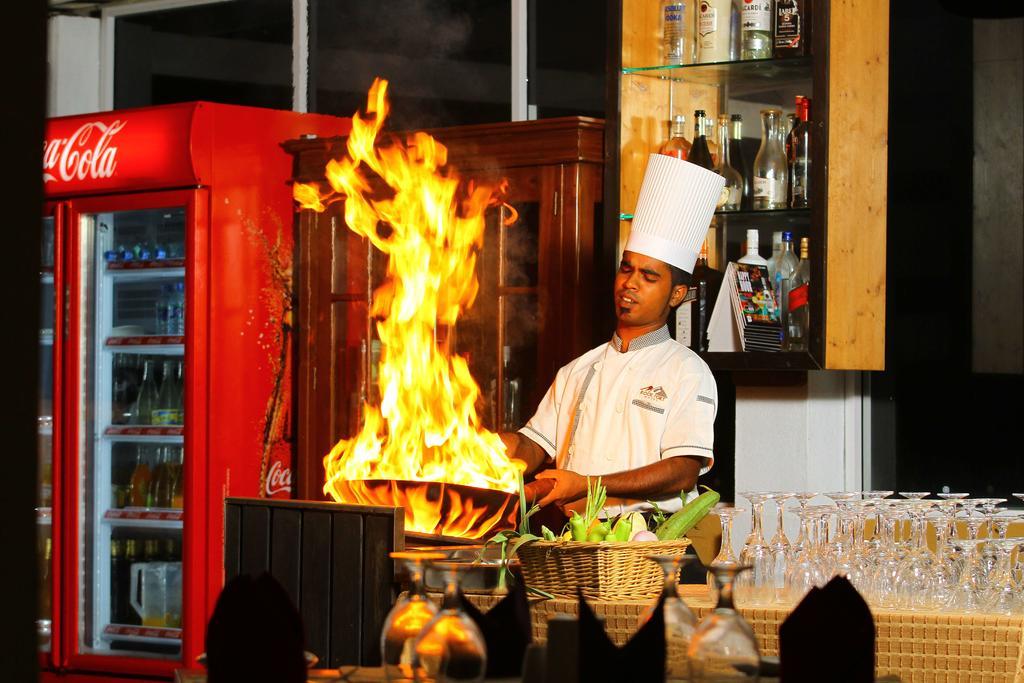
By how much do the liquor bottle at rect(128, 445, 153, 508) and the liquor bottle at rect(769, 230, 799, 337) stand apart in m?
2.80

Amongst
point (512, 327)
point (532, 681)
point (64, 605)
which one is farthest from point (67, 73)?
point (532, 681)

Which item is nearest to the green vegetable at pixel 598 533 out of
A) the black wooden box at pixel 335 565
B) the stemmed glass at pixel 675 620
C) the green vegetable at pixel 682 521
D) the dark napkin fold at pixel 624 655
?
the green vegetable at pixel 682 521

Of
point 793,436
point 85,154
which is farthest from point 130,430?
point 793,436

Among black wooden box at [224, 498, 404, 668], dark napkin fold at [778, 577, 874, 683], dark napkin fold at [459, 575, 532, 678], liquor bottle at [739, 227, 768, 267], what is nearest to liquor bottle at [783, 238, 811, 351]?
liquor bottle at [739, 227, 768, 267]

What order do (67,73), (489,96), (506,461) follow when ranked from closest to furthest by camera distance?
(506,461), (489,96), (67,73)

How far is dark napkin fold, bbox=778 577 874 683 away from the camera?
1769 mm

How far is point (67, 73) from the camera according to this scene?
6.84 m

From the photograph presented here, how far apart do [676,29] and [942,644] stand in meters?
2.60

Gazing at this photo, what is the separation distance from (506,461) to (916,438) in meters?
1.68

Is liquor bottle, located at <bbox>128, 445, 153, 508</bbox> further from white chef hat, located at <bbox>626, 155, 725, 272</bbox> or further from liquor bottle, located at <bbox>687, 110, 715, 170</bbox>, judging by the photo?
liquor bottle, located at <bbox>687, 110, 715, 170</bbox>

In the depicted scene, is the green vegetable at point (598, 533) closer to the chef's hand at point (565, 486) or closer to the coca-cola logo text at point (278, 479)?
the chef's hand at point (565, 486)

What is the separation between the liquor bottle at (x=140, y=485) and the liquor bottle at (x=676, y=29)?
278 cm

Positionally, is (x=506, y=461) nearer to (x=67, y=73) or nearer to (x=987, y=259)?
(x=987, y=259)

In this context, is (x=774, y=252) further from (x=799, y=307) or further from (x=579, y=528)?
(x=579, y=528)
